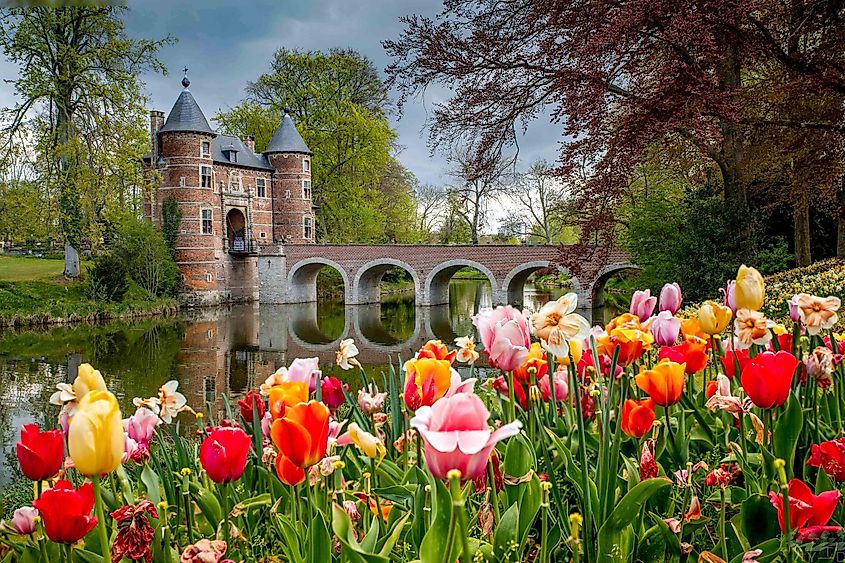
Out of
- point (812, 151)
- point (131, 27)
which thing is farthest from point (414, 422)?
point (131, 27)

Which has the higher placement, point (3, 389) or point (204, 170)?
point (204, 170)

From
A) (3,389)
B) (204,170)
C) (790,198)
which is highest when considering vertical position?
(204,170)

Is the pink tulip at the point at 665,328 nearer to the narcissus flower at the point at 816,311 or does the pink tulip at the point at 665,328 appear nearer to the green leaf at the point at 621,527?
the narcissus flower at the point at 816,311

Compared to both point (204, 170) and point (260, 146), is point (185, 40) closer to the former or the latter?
point (204, 170)

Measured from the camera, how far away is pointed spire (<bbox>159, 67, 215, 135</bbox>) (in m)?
26.0

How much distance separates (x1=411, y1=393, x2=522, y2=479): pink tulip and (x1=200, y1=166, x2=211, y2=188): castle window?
27.1 metres

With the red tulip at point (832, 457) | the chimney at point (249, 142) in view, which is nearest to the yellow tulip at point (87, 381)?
the red tulip at point (832, 457)

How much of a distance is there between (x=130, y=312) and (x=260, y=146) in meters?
11.7

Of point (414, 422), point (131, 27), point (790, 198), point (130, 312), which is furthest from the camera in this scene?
point (130, 312)

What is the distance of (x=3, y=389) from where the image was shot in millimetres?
11312

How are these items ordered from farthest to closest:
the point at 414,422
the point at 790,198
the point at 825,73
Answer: the point at 790,198, the point at 825,73, the point at 414,422

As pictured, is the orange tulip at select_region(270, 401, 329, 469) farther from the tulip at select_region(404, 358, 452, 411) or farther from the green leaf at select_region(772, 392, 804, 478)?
the green leaf at select_region(772, 392, 804, 478)

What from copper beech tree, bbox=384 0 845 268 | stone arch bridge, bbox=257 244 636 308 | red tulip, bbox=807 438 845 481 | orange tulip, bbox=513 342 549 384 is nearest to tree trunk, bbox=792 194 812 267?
copper beech tree, bbox=384 0 845 268

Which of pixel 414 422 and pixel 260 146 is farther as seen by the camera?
pixel 260 146
